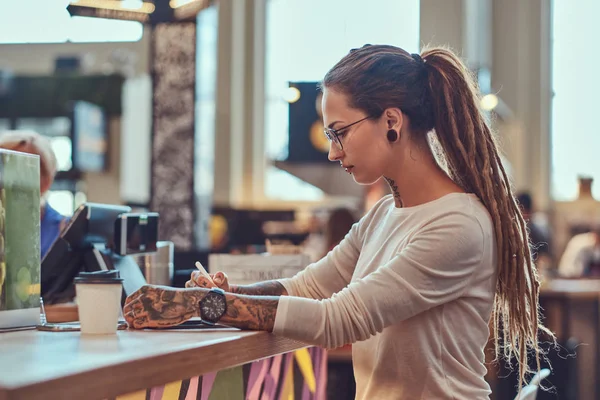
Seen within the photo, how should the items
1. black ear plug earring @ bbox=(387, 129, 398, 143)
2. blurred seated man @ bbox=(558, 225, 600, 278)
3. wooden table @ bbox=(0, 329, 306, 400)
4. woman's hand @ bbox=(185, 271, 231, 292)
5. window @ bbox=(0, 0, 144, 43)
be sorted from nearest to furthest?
wooden table @ bbox=(0, 329, 306, 400), black ear plug earring @ bbox=(387, 129, 398, 143), woman's hand @ bbox=(185, 271, 231, 292), window @ bbox=(0, 0, 144, 43), blurred seated man @ bbox=(558, 225, 600, 278)

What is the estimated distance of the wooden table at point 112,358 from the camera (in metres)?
1.22

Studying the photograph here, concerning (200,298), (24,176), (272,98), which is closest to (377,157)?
(200,298)

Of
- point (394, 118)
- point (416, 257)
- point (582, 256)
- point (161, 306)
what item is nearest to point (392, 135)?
point (394, 118)

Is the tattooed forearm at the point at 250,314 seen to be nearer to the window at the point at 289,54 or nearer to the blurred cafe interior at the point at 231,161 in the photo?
the blurred cafe interior at the point at 231,161

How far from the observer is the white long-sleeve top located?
1877 mm

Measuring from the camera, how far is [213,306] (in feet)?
6.18

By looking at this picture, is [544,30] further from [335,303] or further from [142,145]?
[335,303]

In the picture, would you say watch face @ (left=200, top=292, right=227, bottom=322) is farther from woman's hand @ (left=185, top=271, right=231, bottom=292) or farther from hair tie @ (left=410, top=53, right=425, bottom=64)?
hair tie @ (left=410, top=53, right=425, bottom=64)

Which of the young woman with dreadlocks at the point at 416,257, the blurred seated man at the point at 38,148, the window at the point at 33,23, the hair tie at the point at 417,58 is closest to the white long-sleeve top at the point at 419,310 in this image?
the young woman with dreadlocks at the point at 416,257

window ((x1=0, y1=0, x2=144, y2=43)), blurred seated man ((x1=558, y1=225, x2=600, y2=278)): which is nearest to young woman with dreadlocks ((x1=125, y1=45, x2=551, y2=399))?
window ((x1=0, y1=0, x2=144, y2=43))

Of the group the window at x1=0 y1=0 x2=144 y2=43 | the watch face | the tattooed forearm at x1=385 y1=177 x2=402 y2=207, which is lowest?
the watch face

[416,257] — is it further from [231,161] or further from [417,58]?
[231,161]

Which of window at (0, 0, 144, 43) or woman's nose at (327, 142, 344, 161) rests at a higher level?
window at (0, 0, 144, 43)

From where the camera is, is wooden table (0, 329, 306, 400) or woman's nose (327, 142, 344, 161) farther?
woman's nose (327, 142, 344, 161)
